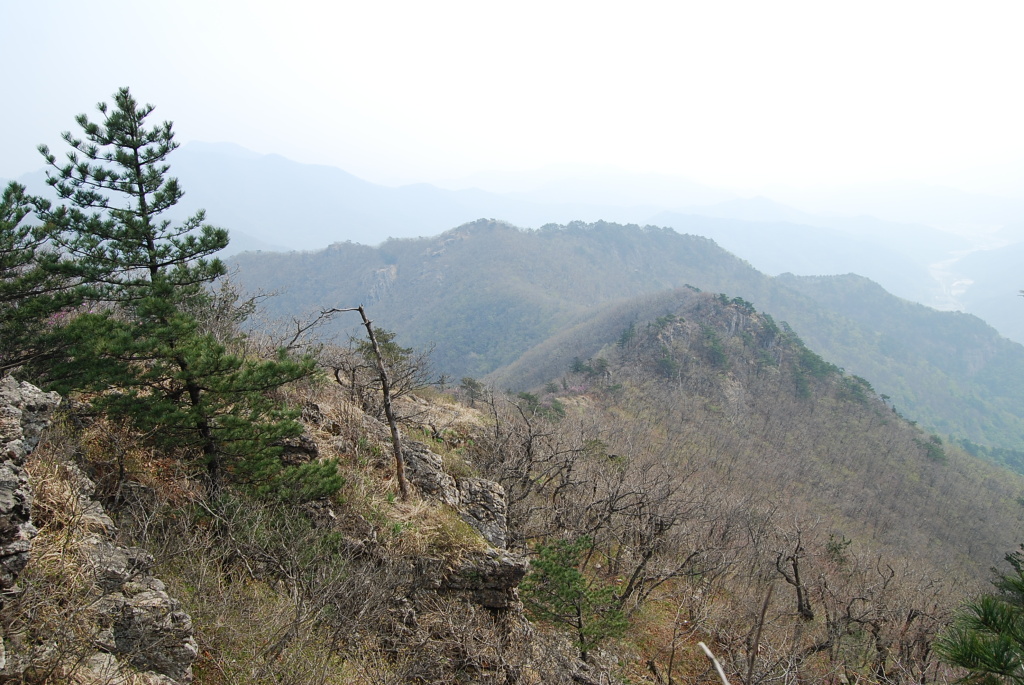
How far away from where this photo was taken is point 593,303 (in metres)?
157

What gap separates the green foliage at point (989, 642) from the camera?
347cm

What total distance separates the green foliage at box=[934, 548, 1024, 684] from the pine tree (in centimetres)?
648

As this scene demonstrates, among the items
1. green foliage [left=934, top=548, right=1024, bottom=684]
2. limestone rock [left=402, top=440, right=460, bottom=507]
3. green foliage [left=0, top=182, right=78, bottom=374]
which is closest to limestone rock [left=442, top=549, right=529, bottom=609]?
limestone rock [left=402, top=440, right=460, bottom=507]

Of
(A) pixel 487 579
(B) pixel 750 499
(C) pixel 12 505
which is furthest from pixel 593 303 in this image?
(C) pixel 12 505

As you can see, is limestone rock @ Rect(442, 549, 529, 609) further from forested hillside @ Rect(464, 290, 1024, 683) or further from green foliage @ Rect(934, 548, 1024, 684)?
green foliage @ Rect(934, 548, 1024, 684)

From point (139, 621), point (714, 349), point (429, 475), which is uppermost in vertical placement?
point (139, 621)

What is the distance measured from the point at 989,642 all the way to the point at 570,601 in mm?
4506

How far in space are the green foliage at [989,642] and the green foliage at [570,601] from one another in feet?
12.9

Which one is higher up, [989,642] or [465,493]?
[989,642]

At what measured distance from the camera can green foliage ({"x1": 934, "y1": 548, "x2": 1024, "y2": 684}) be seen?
3467mm

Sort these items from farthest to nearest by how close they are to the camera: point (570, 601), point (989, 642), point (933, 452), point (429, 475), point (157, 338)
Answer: point (933, 452)
point (429, 475)
point (570, 601)
point (157, 338)
point (989, 642)

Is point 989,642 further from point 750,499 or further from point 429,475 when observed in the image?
point 750,499

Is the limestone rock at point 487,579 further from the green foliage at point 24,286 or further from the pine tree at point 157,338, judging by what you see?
the green foliage at point 24,286

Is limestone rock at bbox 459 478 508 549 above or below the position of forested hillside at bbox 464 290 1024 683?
above
